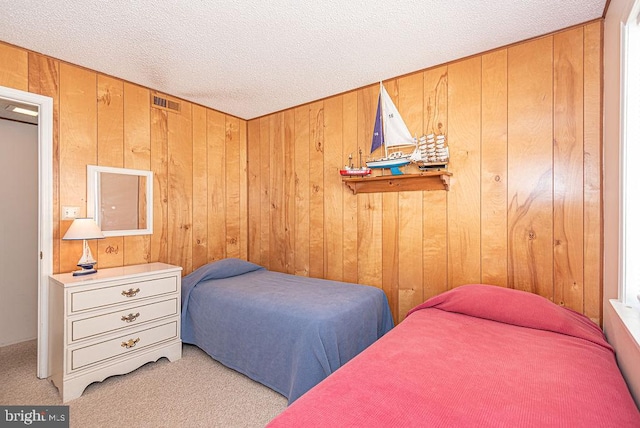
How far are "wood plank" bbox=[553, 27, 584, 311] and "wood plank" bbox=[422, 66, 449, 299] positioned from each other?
0.69 metres

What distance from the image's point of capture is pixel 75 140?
93.1 inches

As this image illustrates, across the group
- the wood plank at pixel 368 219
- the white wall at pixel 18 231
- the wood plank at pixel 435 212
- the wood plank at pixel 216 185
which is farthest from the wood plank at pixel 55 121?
the wood plank at pixel 435 212

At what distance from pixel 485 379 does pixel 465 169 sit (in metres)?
1.58

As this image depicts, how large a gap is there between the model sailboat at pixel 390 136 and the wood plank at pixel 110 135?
2222 millimetres

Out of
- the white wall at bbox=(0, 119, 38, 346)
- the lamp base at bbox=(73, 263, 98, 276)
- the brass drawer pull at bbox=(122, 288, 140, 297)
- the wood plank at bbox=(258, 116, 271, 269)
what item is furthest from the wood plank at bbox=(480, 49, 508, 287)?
the white wall at bbox=(0, 119, 38, 346)

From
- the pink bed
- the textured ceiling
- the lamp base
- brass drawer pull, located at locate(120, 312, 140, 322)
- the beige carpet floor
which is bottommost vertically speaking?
the beige carpet floor

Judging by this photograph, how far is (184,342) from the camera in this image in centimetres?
264

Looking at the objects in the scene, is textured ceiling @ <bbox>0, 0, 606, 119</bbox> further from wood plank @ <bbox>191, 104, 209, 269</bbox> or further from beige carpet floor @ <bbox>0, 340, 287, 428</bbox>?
beige carpet floor @ <bbox>0, 340, 287, 428</bbox>

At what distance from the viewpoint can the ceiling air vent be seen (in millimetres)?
2823

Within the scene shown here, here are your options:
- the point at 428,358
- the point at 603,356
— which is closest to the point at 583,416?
the point at 428,358

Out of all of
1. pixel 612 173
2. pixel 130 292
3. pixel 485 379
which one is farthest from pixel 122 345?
pixel 612 173

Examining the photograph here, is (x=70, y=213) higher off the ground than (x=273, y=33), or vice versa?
(x=273, y=33)

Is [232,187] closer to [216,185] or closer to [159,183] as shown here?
[216,185]

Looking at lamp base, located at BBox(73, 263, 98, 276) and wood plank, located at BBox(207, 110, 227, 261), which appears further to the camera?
wood plank, located at BBox(207, 110, 227, 261)
